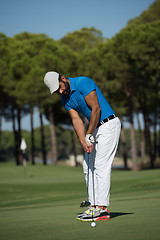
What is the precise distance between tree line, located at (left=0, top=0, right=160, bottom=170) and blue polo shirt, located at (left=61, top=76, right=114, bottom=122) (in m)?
25.4

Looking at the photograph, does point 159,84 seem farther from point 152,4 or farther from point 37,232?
point 37,232

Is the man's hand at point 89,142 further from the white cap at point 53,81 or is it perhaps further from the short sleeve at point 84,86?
the white cap at point 53,81

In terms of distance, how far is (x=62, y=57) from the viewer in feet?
120

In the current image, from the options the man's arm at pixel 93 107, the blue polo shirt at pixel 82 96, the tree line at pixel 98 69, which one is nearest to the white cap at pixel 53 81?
the blue polo shirt at pixel 82 96

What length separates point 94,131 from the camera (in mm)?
5156

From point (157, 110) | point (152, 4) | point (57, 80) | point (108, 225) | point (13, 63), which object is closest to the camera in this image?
point (108, 225)

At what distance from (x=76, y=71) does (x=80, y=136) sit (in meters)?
31.9

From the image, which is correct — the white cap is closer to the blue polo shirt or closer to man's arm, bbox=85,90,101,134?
the blue polo shirt

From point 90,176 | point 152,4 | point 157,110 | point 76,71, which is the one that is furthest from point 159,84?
point 90,176

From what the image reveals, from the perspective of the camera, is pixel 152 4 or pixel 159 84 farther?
pixel 152 4

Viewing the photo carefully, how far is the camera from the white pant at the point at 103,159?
16.3 ft

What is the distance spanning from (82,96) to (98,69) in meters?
30.0

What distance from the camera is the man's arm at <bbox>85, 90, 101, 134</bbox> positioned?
484cm

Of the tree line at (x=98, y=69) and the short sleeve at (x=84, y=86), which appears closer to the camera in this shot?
the short sleeve at (x=84, y=86)
